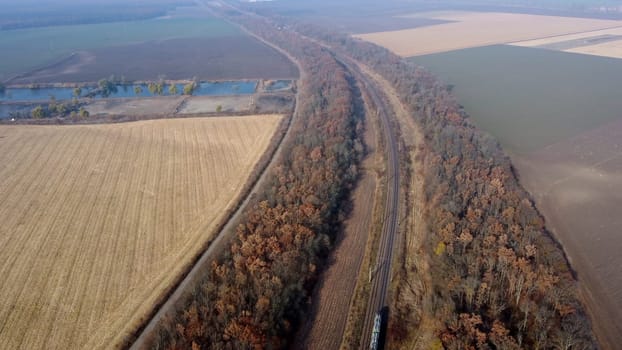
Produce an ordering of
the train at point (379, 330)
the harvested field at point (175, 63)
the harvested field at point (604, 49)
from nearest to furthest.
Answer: the train at point (379, 330) < the harvested field at point (175, 63) < the harvested field at point (604, 49)

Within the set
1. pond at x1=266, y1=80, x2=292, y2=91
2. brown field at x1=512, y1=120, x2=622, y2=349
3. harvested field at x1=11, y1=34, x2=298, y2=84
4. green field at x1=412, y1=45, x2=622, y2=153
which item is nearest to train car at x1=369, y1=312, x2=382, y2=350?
brown field at x1=512, y1=120, x2=622, y2=349

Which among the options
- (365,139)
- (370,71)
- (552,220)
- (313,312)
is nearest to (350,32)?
(370,71)

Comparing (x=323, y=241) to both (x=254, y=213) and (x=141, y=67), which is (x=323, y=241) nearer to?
(x=254, y=213)

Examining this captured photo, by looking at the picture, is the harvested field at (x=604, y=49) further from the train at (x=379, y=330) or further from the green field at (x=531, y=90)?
the train at (x=379, y=330)

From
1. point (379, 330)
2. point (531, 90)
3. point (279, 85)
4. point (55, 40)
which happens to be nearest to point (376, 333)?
point (379, 330)

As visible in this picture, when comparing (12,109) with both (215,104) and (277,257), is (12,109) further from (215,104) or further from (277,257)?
(277,257)

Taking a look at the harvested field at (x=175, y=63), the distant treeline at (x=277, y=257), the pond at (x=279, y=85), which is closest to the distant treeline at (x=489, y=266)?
the distant treeline at (x=277, y=257)
